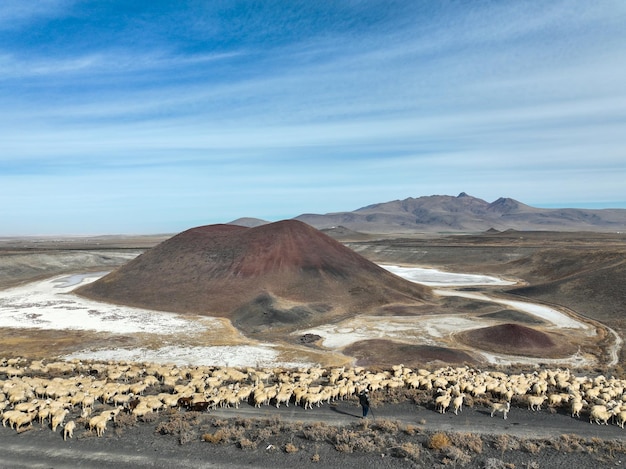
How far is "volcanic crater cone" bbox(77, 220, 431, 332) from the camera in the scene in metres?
63.3

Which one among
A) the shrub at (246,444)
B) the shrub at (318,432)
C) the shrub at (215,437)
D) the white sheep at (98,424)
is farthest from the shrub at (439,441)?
the white sheep at (98,424)

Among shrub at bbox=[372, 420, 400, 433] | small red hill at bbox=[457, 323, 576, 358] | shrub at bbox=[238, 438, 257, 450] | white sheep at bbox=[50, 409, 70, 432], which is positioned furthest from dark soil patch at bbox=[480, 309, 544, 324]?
white sheep at bbox=[50, 409, 70, 432]

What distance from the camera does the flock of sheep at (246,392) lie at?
2127 centimetres

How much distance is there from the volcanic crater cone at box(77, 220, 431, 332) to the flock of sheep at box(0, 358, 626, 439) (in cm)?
2681

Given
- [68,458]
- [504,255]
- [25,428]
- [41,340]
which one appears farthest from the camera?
[504,255]

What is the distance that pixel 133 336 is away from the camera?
50.1 m

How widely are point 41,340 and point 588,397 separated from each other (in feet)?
175

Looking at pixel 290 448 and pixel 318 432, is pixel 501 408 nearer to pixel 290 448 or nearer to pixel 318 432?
pixel 318 432

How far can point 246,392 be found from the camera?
24.1 metres

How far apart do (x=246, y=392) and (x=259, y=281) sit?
4807cm

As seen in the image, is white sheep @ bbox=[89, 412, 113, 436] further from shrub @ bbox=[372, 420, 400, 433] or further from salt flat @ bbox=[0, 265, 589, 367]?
salt flat @ bbox=[0, 265, 589, 367]

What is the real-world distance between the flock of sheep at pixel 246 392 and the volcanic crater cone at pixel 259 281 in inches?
1055

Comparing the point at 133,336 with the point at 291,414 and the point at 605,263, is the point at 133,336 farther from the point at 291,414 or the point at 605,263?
the point at 605,263

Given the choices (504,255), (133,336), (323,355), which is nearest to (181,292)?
(133,336)
